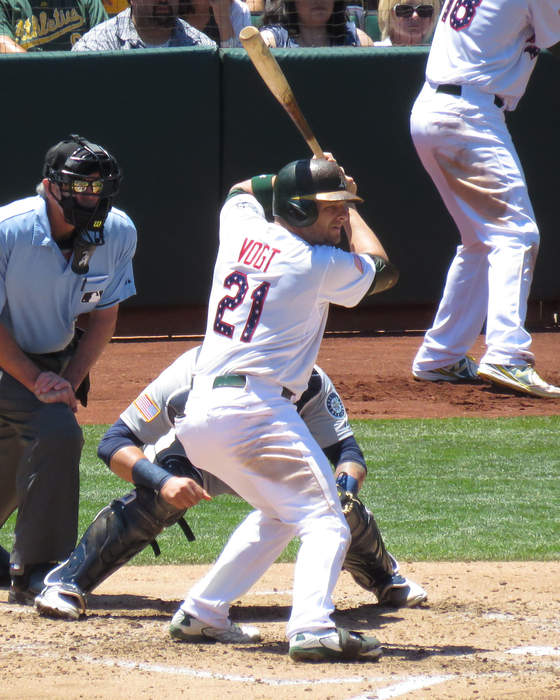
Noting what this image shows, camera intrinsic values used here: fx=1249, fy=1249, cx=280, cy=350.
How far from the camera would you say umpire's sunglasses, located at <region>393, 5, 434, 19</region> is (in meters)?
8.65

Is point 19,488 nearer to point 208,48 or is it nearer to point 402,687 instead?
point 402,687

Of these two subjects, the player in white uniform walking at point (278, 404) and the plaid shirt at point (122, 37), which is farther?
the plaid shirt at point (122, 37)

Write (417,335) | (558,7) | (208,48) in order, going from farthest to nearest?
(417,335)
(208,48)
(558,7)

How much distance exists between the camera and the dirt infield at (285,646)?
312cm

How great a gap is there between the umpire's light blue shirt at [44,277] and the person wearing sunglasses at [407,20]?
4.84 meters

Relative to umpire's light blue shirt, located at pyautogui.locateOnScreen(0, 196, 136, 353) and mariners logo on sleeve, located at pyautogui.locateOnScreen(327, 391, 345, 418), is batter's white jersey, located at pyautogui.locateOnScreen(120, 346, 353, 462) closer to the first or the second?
mariners logo on sleeve, located at pyautogui.locateOnScreen(327, 391, 345, 418)

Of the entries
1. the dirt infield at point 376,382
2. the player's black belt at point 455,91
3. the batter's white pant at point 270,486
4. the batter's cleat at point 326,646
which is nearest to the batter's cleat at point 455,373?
the dirt infield at point 376,382

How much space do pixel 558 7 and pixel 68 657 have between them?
4.34 metres

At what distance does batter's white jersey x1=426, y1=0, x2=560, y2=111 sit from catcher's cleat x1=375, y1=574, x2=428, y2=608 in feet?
10.8

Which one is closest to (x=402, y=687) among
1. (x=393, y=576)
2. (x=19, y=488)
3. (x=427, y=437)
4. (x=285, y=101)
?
(x=393, y=576)

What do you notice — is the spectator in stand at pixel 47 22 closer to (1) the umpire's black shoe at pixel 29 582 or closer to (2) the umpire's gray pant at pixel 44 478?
(2) the umpire's gray pant at pixel 44 478

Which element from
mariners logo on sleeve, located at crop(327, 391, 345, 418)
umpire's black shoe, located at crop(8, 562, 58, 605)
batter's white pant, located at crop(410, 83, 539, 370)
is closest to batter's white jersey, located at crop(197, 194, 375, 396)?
mariners logo on sleeve, located at crop(327, 391, 345, 418)

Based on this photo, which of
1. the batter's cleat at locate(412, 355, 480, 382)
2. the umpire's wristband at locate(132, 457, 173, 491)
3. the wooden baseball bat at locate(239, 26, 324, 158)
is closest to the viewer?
the umpire's wristband at locate(132, 457, 173, 491)

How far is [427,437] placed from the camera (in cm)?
645
